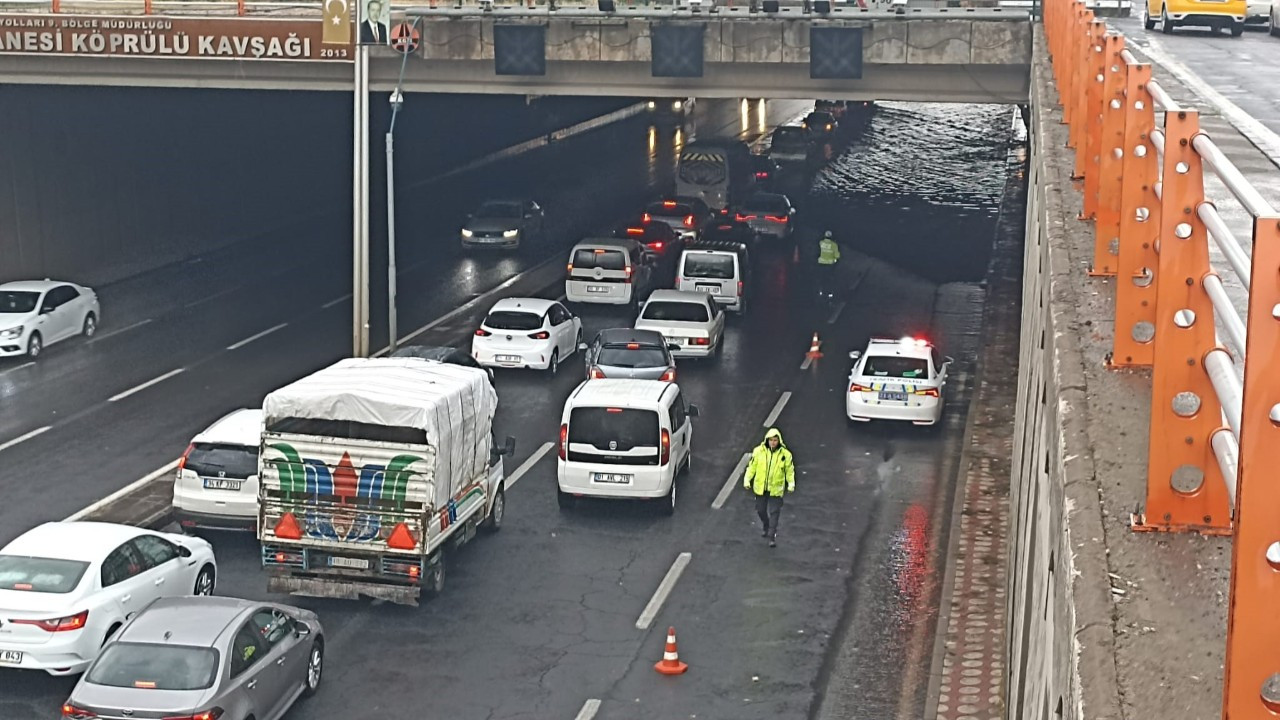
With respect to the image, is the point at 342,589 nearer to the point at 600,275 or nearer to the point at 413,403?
the point at 413,403

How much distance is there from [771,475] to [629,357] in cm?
856

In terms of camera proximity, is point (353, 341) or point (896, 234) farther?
point (896, 234)

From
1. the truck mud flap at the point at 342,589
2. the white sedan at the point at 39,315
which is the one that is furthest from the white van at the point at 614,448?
the white sedan at the point at 39,315

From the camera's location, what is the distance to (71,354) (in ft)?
115

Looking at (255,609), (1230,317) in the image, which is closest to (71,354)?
(255,609)

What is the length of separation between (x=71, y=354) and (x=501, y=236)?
16.0 metres

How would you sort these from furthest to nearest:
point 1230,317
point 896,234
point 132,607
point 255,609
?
point 896,234, point 132,607, point 255,609, point 1230,317

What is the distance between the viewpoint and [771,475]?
74.5 feet

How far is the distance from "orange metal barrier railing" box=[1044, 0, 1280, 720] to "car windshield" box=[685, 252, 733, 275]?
3007 centimetres

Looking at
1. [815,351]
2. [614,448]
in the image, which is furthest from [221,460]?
[815,351]

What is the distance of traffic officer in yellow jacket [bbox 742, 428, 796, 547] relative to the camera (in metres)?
22.8

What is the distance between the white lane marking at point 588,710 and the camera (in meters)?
17.3

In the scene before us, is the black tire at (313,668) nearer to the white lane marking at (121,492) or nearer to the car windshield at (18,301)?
the white lane marking at (121,492)

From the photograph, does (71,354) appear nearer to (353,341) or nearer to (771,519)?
(353,341)
